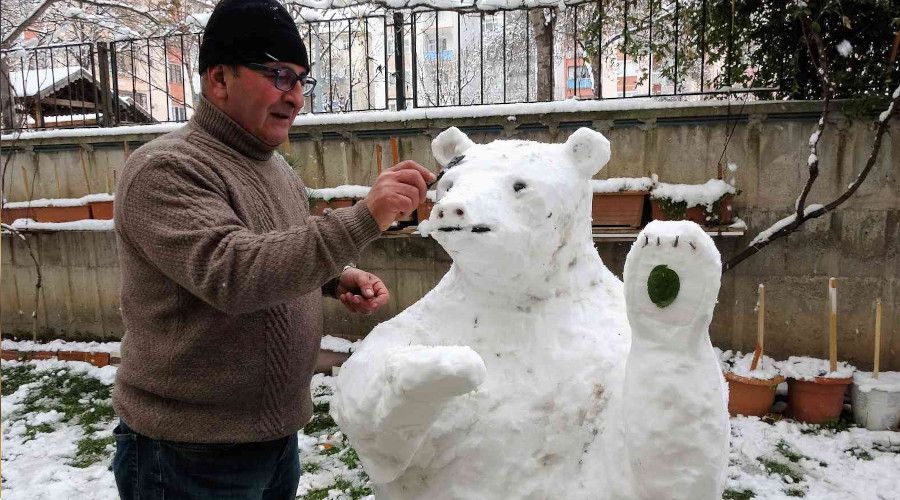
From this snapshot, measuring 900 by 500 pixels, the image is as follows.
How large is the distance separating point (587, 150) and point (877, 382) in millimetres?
3204

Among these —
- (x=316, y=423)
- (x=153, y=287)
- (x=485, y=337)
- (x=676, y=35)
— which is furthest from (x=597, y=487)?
(x=676, y=35)

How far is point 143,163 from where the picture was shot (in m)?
1.45

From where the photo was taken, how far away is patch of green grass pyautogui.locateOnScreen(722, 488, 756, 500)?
3172 millimetres

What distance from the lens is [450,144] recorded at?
1.78m

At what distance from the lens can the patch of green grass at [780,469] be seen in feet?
10.9

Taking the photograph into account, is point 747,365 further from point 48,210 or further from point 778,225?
point 48,210

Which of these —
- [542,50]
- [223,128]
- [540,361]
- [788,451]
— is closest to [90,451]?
A: [223,128]

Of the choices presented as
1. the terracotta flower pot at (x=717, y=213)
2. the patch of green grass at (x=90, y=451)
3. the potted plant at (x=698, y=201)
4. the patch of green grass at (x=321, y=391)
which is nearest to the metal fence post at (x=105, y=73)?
the patch of green grass at (x=90, y=451)

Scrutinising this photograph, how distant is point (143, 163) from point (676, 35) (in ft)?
12.8

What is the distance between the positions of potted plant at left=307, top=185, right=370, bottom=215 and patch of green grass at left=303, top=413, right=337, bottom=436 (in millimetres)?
1413

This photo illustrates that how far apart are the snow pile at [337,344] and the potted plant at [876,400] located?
3.18 meters

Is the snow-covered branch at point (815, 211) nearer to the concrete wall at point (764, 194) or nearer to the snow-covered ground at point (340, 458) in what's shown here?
the concrete wall at point (764, 194)

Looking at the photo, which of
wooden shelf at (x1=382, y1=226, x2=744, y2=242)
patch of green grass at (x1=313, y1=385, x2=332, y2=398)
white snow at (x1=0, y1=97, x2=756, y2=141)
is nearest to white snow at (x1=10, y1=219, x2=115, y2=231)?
white snow at (x1=0, y1=97, x2=756, y2=141)

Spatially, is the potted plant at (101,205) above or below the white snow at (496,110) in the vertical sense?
below
